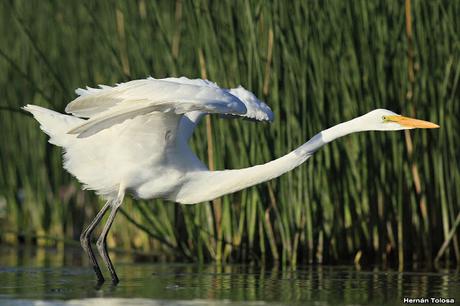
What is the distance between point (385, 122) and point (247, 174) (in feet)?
3.62

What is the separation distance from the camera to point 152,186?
843 cm

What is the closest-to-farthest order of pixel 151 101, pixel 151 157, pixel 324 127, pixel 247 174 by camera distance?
pixel 151 101 → pixel 247 174 → pixel 151 157 → pixel 324 127

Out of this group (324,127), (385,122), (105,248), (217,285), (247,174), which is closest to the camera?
(217,285)

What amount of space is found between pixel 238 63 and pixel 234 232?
1.46 metres

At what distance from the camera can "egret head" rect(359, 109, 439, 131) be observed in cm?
784

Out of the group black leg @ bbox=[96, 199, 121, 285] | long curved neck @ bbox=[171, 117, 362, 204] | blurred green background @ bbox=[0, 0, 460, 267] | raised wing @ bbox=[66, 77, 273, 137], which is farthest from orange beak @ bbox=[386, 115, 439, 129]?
black leg @ bbox=[96, 199, 121, 285]

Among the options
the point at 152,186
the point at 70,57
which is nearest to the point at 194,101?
the point at 152,186

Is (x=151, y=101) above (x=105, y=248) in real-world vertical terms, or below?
above

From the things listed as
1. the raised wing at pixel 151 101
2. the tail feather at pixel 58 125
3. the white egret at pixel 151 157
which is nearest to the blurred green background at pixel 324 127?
the tail feather at pixel 58 125

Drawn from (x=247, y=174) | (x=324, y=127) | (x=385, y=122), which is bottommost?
(x=247, y=174)

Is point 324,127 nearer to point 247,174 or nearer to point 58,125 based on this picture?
point 247,174

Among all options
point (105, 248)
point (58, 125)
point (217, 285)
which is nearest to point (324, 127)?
point (217, 285)

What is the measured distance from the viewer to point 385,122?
7906 millimetres

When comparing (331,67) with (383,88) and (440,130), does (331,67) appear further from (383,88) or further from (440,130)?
(440,130)
